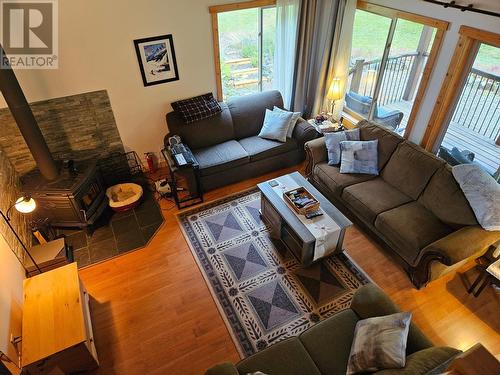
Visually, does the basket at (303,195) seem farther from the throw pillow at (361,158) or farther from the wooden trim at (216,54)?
the wooden trim at (216,54)

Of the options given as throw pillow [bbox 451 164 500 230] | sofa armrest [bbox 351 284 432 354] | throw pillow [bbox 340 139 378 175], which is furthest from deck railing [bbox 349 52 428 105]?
sofa armrest [bbox 351 284 432 354]

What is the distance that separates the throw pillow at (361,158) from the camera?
4039 mm

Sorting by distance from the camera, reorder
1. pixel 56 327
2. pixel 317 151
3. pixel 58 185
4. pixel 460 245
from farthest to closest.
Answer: pixel 317 151 < pixel 58 185 < pixel 460 245 < pixel 56 327

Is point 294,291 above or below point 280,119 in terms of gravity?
below

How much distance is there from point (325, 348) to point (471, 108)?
4.09 metres

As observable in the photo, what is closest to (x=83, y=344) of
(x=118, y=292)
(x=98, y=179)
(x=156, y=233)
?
(x=118, y=292)

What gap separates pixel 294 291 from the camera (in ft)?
10.8

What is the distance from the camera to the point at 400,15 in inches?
155

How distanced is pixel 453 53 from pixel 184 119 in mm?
3221

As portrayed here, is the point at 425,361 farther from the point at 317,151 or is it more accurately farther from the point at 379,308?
the point at 317,151

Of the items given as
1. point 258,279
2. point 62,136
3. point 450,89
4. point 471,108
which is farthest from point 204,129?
point 471,108

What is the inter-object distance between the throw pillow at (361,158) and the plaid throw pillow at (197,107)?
1.89 metres

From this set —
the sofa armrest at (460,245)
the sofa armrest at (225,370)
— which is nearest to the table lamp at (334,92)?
the sofa armrest at (460,245)

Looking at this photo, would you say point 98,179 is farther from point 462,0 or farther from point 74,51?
point 462,0
